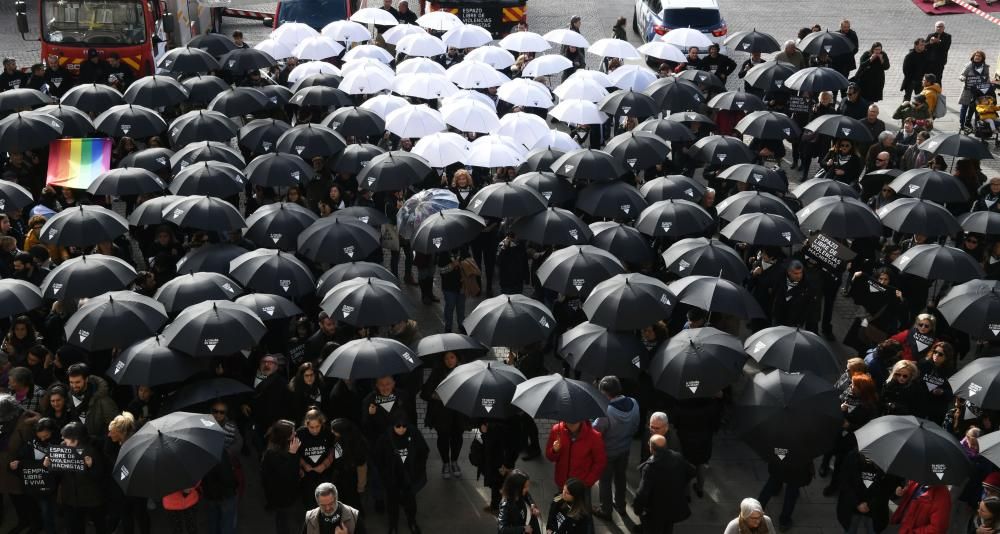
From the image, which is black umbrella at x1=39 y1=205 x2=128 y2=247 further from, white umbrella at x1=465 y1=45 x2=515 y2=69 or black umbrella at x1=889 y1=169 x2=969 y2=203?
black umbrella at x1=889 y1=169 x2=969 y2=203

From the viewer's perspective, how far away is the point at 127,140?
1727 centimetres

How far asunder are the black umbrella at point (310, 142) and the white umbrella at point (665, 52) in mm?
7881

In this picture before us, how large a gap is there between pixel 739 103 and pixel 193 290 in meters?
10.2

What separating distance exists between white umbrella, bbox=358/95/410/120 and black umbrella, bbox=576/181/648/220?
15.8 feet

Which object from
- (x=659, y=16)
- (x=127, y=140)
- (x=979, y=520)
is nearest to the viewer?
(x=979, y=520)

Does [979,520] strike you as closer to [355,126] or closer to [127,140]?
[355,126]

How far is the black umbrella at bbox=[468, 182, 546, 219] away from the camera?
47.1ft

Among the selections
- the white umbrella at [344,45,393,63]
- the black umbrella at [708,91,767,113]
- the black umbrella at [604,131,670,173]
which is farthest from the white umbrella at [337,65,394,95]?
the black umbrella at [708,91,767,113]

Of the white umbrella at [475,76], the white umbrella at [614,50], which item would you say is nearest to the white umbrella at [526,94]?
the white umbrella at [475,76]

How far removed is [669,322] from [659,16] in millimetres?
14525

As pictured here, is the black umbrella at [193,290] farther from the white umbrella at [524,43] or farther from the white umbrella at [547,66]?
the white umbrella at [524,43]

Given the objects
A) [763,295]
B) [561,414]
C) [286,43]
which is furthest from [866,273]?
[286,43]

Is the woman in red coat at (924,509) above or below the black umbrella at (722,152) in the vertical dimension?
below

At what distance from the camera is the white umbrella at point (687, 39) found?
23.0 meters
